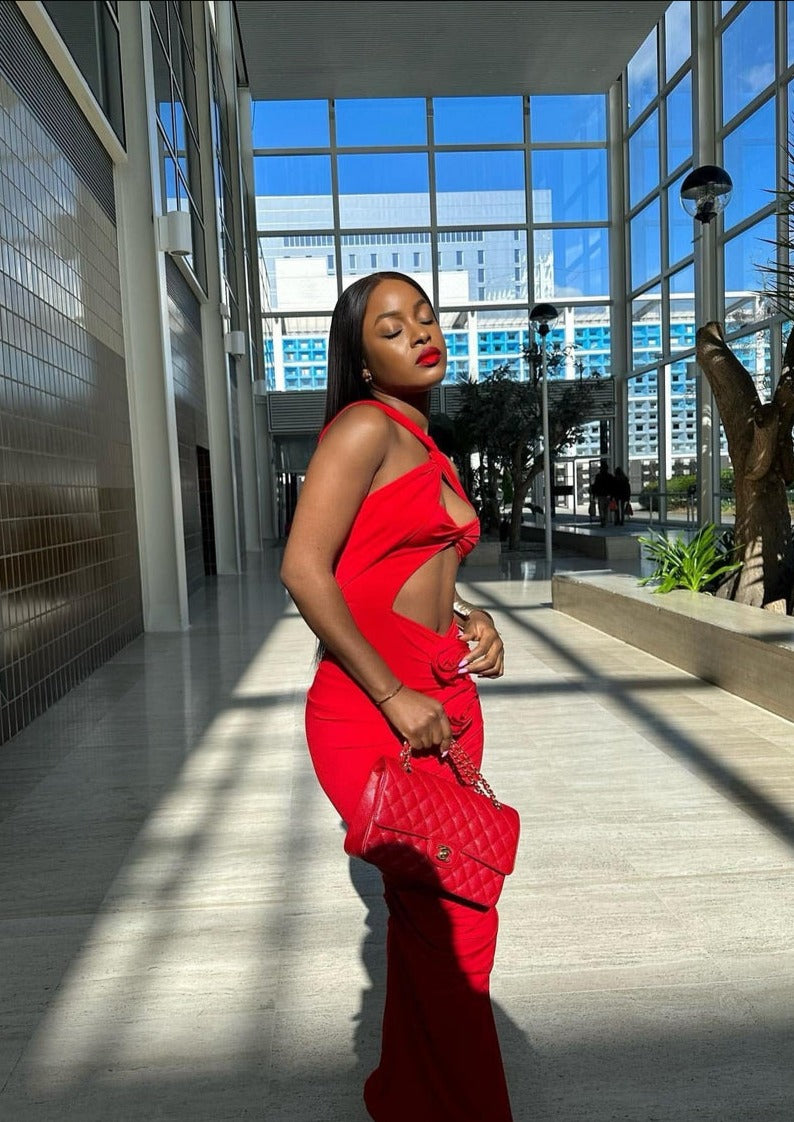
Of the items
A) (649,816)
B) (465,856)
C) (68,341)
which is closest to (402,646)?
(465,856)

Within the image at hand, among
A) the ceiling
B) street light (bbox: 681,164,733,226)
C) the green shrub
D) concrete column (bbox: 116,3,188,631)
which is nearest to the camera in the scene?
the green shrub

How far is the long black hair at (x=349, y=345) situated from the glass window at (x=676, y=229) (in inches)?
850

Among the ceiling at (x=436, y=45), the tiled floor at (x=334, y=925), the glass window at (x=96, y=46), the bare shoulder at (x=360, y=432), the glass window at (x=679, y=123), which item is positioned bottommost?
the tiled floor at (x=334, y=925)

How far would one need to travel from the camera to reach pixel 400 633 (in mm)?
1507

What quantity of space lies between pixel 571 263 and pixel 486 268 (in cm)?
240

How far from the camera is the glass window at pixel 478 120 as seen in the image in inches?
1032

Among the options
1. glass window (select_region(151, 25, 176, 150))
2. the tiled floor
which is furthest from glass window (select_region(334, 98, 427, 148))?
the tiled floor

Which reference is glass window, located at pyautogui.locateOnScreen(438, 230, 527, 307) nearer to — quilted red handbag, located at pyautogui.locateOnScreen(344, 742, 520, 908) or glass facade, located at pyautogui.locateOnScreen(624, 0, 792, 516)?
glass facade, located at pyautogui.locateOnScreen(624, 0, 792, 516)

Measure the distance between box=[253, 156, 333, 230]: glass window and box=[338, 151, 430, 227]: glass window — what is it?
495 millimetres

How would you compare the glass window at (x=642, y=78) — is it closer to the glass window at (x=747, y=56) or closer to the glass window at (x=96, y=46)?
the glass window at (x=747, y=56)

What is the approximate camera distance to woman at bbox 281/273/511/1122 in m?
1.41

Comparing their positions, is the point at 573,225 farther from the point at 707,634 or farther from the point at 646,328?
the point at 707,634

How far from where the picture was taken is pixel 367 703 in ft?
4.87

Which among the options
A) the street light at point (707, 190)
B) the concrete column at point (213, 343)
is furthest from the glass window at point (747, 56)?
the street light at point (707, 190)
